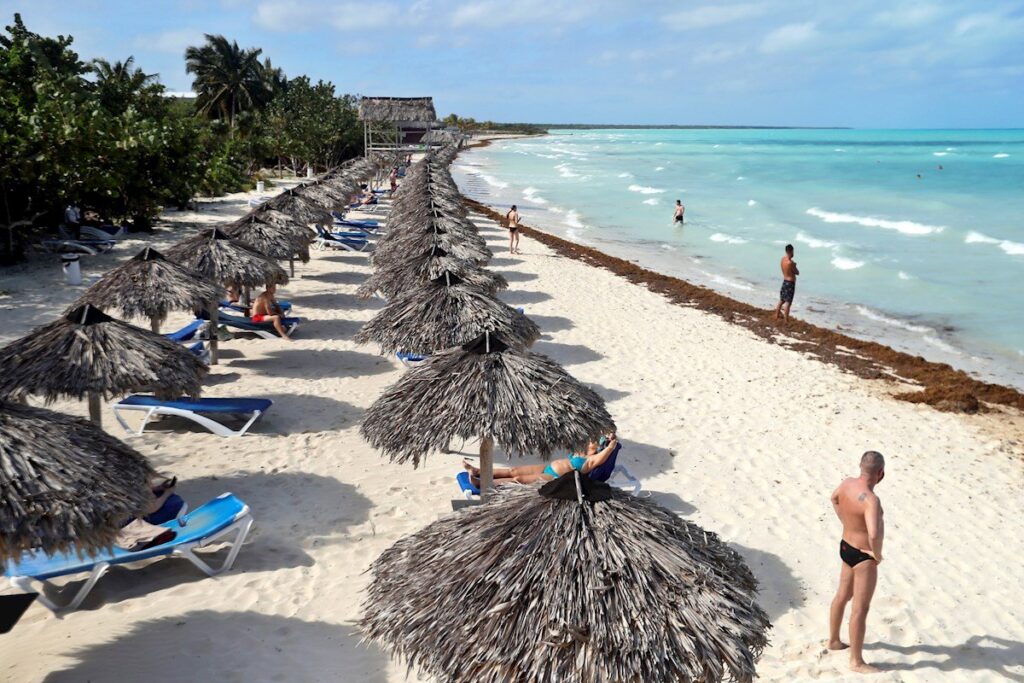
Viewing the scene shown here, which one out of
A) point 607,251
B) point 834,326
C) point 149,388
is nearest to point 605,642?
point 149,388

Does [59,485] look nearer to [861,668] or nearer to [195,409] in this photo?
[195,409]

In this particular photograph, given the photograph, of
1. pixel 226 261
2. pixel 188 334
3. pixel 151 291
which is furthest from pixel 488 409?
pixel 226 261

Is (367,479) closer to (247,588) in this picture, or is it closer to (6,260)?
(247,588)

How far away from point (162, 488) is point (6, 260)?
12.3 metres

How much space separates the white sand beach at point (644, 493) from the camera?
4.91 m

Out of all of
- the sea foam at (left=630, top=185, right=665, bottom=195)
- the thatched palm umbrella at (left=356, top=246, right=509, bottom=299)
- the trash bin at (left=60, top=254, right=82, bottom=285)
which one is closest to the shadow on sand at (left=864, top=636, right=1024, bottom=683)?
the thatched palm umbrella at (left=356, top=246, right=509, bottom=299)

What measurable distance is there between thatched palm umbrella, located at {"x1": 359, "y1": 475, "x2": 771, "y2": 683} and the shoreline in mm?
8630

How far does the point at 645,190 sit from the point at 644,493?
135ft

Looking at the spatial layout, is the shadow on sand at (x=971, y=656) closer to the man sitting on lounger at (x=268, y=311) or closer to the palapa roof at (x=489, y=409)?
the palapa roof at (x=489, y=409)

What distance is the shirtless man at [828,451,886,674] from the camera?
14.7 ft

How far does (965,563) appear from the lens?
20.7 feet

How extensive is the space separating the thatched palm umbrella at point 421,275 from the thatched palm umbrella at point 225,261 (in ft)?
4.75

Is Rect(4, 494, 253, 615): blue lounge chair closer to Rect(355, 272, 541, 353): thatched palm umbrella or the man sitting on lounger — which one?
Rect(355, 272, 541, 353): thatched palm umbrella

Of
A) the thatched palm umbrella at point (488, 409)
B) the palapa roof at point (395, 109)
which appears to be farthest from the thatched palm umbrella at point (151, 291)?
the palapa roof at point (395, 109)
